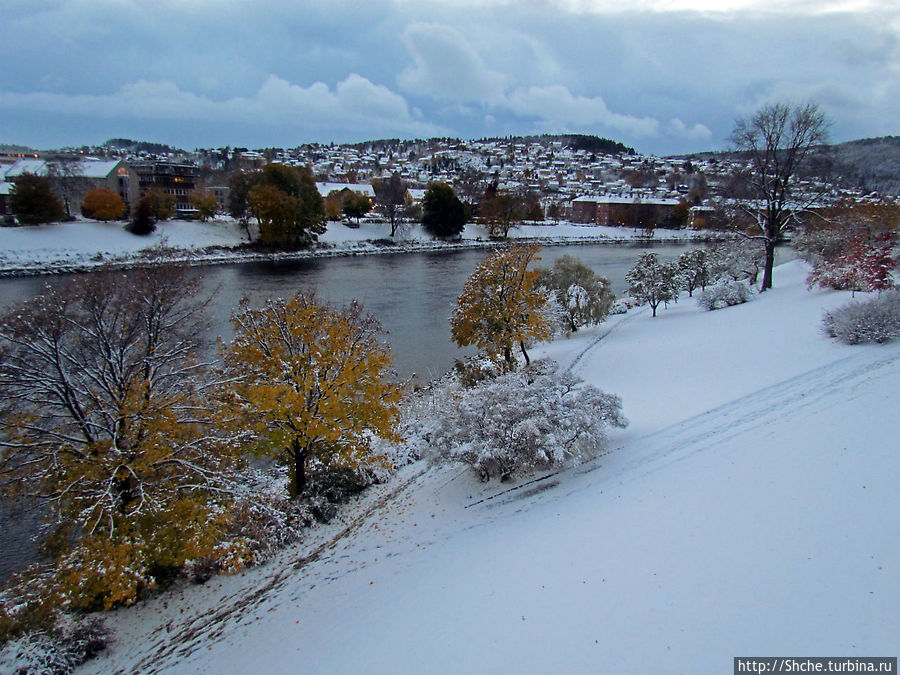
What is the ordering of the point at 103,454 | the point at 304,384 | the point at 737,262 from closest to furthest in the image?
the point at 103,454
the point at 304,384
the point at 737,262

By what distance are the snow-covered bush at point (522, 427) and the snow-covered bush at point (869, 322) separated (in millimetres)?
7499

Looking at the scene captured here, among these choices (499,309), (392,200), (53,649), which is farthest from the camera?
(392,200)

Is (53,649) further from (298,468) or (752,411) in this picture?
(752,411)

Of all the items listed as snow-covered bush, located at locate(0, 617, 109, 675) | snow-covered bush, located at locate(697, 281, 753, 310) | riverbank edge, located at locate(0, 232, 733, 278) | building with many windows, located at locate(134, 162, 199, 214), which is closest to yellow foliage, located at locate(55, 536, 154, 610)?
snow-covered bush, located at locate(0, 617, 109, 675)

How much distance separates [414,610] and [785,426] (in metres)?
7.57

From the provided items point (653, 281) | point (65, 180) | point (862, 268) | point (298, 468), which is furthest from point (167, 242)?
point (862, 268)

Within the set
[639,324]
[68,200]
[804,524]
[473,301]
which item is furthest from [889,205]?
[68,200]

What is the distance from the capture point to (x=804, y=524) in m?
6.79

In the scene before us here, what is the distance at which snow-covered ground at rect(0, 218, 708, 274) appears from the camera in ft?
123

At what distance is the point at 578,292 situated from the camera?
2311cm

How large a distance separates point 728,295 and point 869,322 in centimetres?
970

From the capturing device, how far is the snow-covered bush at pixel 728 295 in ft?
74.3

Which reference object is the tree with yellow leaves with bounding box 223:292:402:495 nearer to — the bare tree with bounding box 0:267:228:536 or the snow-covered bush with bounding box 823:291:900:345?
the bare tree with bounding box 0:267:228:536

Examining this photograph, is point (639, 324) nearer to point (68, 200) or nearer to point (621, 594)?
point (621, 594)
